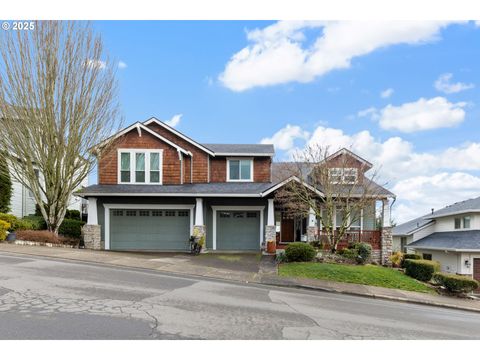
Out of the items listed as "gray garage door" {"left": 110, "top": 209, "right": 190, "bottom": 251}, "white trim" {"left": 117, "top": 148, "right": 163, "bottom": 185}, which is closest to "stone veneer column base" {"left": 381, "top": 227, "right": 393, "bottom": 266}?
"gray garage door" {"left": 110, "top": 209, "right": 190, "bottom": 251}

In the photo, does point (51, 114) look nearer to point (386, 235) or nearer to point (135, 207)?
point (135, 207)

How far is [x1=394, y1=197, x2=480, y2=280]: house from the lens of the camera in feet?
79.4

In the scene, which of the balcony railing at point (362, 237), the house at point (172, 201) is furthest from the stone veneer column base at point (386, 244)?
the house at point (172, 201)

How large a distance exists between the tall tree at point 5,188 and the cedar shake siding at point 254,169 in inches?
486

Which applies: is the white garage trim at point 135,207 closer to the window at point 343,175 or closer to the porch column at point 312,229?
A: the porch column at point 312,229

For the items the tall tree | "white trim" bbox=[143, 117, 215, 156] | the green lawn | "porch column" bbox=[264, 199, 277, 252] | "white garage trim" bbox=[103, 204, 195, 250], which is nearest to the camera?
the green lawn

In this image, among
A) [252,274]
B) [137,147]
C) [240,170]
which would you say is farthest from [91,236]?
[252,274]

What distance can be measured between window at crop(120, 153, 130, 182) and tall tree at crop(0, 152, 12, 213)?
A: 21.9 feet

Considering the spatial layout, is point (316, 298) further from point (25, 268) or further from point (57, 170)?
point (57, 170)

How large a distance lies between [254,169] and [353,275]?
1037 centimetres

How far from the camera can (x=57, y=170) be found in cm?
2119

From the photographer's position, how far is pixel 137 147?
2278cm

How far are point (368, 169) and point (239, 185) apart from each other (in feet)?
26.9

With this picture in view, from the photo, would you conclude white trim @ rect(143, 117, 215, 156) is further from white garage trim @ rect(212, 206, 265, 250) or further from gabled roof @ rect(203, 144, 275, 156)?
white garage trim @ rect(212, 206, 265, 250)
